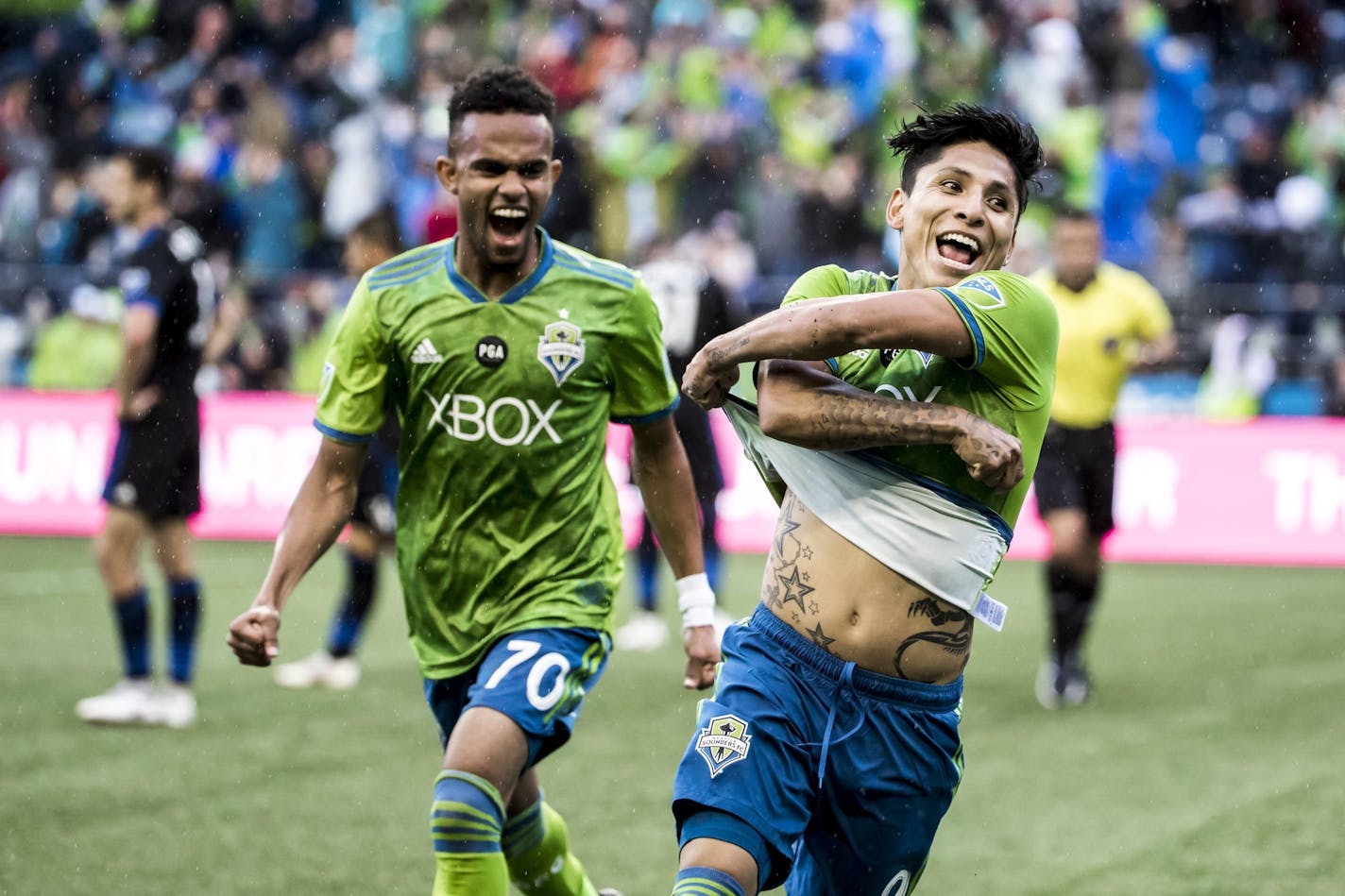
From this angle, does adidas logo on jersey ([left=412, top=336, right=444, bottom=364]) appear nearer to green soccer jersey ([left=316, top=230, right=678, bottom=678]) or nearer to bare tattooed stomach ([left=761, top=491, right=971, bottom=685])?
green soccer jersey ([left=316, top=230, right=678, bottom=678])

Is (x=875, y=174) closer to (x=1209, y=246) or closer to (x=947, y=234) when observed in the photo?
(x=1209, y=246)

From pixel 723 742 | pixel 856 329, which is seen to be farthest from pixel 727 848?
pixel 856 329

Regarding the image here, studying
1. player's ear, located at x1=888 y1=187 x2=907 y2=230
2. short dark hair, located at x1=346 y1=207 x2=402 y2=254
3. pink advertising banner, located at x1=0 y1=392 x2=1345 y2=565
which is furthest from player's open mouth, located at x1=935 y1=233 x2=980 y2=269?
pink advertising banner, located at x1=0 y1=392 x2=1345 y2=565

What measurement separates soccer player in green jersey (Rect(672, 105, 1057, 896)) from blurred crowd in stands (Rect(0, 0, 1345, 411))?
12.4 meters

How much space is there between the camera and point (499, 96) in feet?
15.6

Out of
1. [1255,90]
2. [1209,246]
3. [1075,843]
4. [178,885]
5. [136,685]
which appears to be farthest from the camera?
[1255,90]

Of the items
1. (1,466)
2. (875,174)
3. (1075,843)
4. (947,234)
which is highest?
(947,234)

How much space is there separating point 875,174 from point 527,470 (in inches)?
554

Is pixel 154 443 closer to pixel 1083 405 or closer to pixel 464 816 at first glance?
pixel 1083 405

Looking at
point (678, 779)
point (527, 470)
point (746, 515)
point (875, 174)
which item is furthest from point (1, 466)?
point (678, 779)

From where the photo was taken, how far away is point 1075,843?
663cm

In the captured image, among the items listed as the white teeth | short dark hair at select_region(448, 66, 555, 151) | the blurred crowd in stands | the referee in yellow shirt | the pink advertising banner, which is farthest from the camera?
the blurred crowd in stands

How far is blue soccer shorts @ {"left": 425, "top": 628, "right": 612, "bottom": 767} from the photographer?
441 centimetres

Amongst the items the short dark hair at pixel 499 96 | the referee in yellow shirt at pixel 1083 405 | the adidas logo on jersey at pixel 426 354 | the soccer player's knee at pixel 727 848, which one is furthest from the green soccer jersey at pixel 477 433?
the referee in yellow shirt at pixel 1083 405
